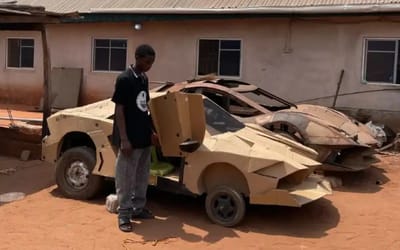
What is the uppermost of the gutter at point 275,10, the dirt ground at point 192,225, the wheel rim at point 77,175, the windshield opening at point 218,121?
the gutter at point 275,10

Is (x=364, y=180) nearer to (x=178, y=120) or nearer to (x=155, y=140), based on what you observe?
(x=178, y=120)

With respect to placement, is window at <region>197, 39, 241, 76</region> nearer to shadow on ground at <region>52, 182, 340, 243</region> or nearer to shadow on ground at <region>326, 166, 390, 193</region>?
shadow on ground at <region>326, 166, 390, 193</region>

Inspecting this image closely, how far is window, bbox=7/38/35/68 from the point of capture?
1648 cm

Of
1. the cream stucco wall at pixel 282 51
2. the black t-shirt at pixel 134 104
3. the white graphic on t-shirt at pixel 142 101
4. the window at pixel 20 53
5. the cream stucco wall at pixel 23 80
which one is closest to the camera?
the black t-shirt at pixel 134 104

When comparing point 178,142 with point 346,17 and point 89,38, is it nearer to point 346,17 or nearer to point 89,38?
point 346,17

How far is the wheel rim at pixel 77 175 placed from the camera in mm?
6761

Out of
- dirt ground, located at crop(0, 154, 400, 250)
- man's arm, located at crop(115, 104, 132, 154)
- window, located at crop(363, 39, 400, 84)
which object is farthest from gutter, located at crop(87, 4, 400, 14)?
man's arm, located at crop(115, 104, 132, 154)

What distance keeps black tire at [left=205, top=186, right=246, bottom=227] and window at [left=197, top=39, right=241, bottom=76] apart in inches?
305

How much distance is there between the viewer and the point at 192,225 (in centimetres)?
589

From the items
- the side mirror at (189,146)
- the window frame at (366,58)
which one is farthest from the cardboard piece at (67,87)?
the side mirror at (189,146)

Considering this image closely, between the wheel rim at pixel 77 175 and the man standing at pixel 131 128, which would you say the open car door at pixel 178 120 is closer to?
the man standing at pixel 131 128

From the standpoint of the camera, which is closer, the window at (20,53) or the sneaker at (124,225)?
the sneaker at (124,225)

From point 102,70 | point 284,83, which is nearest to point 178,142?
point 284,83

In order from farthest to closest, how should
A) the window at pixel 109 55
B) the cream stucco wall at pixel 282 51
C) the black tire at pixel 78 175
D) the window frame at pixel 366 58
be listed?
the window at pixel 109 55 < the cream stucco wall at pixel 282 51 < the window frame at pixel 366 58 < the black tire at pixel 78 175
